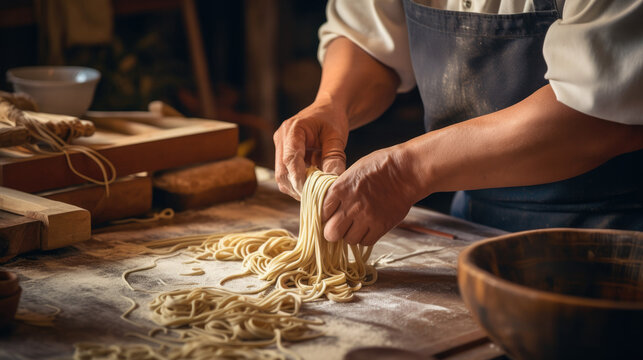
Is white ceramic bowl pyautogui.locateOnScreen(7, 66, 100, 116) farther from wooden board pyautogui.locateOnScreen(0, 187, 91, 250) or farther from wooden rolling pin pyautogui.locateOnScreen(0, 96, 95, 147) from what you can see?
wooden board pyautogui.locateOnScreen(0, 187, 91, 250)

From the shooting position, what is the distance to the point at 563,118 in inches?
68.7

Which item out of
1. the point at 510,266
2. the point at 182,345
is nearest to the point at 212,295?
the point at 182,345

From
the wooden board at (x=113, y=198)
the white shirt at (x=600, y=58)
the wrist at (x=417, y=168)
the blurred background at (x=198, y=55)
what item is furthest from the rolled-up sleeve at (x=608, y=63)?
the blurred background at (x=198, y=55)

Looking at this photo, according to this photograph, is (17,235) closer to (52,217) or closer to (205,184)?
(52,217)

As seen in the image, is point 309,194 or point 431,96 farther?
point 431,96

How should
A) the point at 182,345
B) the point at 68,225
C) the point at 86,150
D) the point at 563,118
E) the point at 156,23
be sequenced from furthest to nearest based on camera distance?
the point at 156,23 → the point at 86,150 → the point at 68,225 → the point at 563,118 → the point at 182,345

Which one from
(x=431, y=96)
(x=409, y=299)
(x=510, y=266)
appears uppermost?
(x=431, y=96)

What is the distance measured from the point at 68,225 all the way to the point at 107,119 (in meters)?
0.95

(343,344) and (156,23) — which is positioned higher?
(156,23)

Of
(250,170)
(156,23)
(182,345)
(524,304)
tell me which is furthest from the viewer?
(156,23)

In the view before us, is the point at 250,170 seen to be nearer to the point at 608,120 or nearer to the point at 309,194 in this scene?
the point at 309,194

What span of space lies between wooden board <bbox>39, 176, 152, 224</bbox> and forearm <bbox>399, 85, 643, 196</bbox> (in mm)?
1046

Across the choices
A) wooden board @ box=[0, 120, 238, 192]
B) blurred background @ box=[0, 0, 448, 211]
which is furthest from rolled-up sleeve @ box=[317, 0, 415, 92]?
blurred background @ box=[0, 0, 448, 211]

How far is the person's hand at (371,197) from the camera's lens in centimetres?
190
